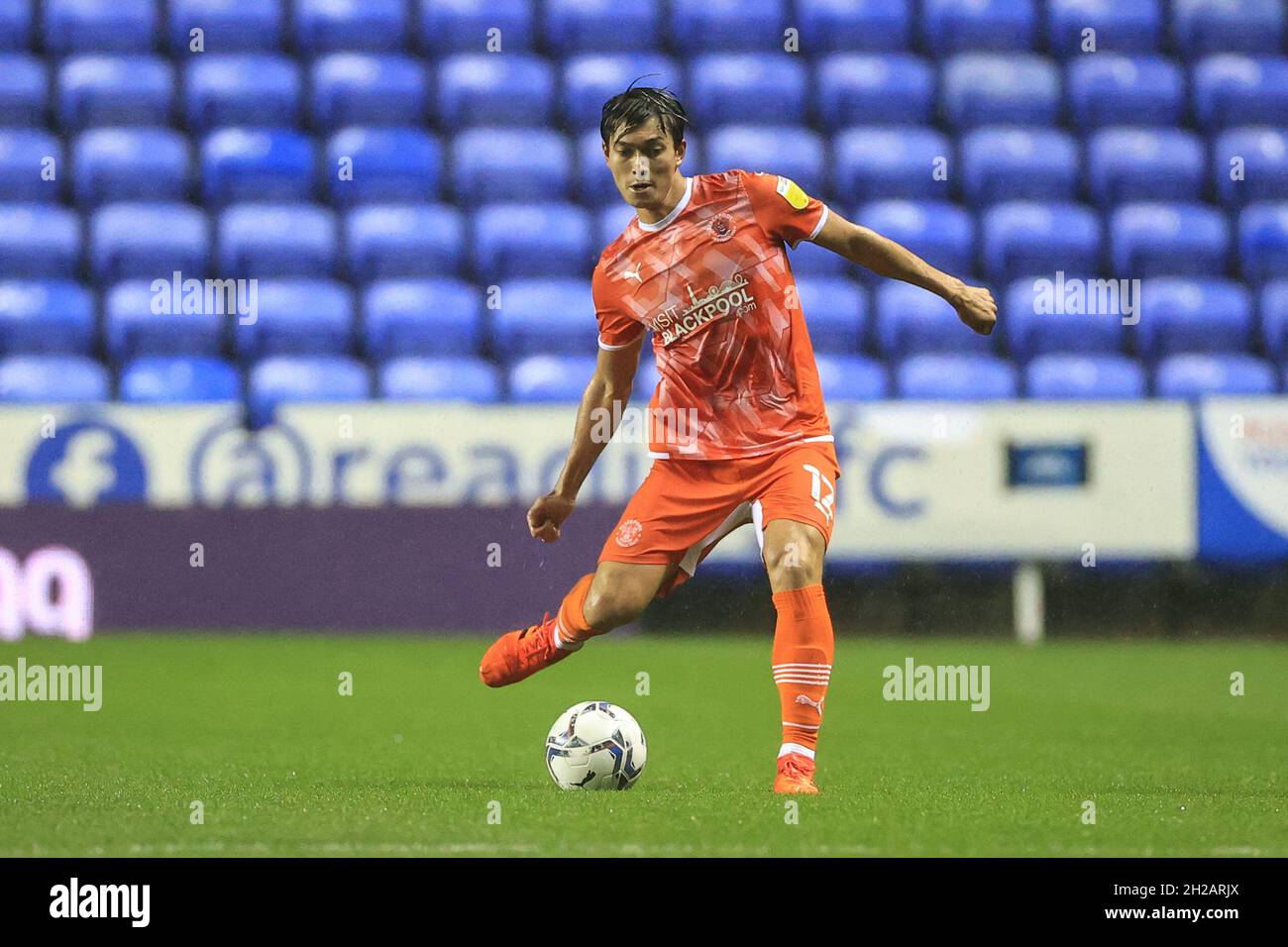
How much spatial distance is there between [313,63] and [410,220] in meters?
2.11

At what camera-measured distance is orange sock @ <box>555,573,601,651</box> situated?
580 centimetres

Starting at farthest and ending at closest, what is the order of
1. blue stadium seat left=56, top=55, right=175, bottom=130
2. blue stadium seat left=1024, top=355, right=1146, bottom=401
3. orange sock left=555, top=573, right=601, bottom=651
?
blue stadium seat left=56, top=55, right=175, bottom=130 → blue stadium seat left=1024, top=355, right=1146, bottom=401 → orange sock left=555, top=573, right=601, bottom=651

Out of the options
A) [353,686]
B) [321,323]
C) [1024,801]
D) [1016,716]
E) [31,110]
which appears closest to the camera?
[1024,801]

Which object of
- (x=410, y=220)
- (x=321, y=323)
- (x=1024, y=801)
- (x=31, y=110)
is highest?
(x=31, y=110)

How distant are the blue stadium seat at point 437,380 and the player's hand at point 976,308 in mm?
7686

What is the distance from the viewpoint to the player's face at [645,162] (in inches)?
216

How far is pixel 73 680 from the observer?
9.29 metres

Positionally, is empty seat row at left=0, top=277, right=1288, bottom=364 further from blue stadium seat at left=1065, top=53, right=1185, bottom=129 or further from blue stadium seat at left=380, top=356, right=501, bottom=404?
blue stadium seat at left=1065, top=53, right=1185, bottom=129

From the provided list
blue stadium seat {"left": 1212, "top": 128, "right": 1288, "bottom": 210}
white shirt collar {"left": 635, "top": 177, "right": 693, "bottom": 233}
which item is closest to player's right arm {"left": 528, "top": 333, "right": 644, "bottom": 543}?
white shirt collar {"left": 635, "top": 177, "right": 693, "bottom": 233}

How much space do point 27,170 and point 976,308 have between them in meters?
10.5

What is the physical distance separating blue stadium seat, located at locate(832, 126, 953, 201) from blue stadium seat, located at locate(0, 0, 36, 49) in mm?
6447

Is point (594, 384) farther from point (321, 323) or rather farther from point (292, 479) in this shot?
point (321, 323)

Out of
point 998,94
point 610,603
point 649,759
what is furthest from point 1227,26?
point 610,603

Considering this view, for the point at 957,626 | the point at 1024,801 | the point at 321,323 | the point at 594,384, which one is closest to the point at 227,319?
the point at 321,323
